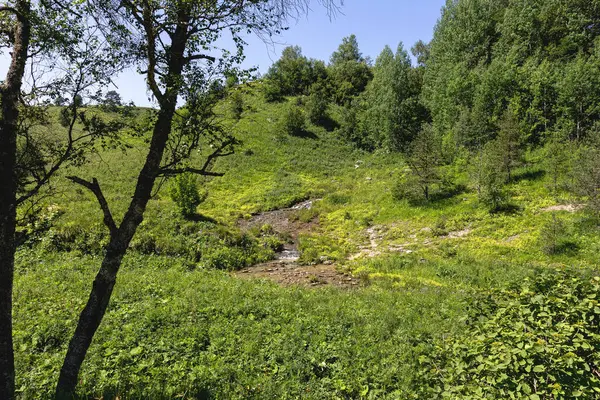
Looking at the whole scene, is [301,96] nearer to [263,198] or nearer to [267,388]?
[263,198]

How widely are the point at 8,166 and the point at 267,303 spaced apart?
8128 millimetres

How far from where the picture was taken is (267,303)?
10.7 m

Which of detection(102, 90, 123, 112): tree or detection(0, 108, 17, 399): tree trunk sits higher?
detection(102, 90, 123, 112): tree

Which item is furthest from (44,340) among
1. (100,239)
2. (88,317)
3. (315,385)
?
(100,239)

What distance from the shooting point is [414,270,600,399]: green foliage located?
371 centimetres

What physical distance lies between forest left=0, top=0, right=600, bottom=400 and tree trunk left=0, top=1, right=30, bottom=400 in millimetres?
25

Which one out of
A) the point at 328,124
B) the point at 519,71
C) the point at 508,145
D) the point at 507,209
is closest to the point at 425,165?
the point at 508,145

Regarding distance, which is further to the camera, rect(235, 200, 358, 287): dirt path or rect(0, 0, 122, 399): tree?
rect(235, 200, 358, 287): dirt path

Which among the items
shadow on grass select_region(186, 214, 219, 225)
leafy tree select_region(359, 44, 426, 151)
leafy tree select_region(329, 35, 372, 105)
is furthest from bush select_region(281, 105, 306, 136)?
shadow on grass select_region(186, 214, 219, 225)

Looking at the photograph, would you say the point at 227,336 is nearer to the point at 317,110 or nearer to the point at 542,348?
the point at 542,348

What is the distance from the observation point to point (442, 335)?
823 centimetres

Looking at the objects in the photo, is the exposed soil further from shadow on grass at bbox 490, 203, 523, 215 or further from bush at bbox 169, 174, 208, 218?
shadow on grass at bbox 490, 203, 523, 215

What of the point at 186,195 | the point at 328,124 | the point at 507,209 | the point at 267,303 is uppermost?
the point at 328,124

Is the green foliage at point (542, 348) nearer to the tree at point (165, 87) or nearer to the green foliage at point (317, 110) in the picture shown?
the tree at point (165, 87)
